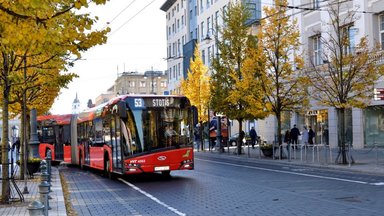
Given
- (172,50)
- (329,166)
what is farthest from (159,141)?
(172,50)

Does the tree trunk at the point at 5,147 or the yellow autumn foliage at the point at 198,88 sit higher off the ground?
the yellow autumn foliage at the point at 198,88

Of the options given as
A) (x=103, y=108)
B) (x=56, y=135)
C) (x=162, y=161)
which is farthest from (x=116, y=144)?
(x=56, y=135)

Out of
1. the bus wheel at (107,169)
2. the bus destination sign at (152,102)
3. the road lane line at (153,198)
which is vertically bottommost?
the road lane line at (153,198)

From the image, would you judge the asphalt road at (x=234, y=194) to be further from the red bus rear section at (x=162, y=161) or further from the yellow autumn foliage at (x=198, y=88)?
the yellow autumn foliage at (x=198, y=88)

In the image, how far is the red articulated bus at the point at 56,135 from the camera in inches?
1123

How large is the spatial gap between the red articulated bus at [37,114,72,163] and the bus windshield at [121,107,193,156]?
12.2 m

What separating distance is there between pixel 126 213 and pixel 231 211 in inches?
86.3

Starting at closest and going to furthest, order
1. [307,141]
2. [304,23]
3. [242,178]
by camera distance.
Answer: [242,178]
[307,141]
[304,23]

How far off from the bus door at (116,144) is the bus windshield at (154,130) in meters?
0.40

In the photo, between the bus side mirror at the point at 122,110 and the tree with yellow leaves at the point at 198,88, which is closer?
the bus side mirror at the point at 122,110

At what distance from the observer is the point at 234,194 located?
13.2 m

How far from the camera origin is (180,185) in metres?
15.8

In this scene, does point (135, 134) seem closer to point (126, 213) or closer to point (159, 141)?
point (159, 141)

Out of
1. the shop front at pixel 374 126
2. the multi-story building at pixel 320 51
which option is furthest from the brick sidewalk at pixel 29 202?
the shop front at pixel 374 126
